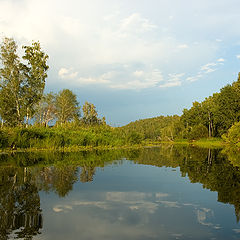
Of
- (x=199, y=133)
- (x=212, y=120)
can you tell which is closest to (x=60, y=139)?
(x=199, y=133)

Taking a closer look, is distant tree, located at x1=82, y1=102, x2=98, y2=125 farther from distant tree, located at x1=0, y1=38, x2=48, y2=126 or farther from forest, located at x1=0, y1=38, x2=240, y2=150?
distant tree, located at x1=0, y1=38, x2=48, y2=126

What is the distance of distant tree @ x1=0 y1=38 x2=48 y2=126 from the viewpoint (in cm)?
3238

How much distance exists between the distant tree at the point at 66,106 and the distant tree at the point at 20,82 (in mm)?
17054

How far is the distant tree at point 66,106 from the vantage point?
56.8m

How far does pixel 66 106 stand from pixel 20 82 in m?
23.8

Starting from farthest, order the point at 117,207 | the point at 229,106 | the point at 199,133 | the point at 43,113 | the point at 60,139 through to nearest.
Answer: the point at 199,133 → the point at 43,113 → the point at 229,106 → the point at 60,139 → the point at 117,207

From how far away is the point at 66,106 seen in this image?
58.7 meters

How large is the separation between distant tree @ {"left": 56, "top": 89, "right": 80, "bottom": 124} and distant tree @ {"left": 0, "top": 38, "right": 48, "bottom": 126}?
17054mm

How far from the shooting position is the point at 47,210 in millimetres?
5184

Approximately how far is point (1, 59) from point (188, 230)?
35.1 meters

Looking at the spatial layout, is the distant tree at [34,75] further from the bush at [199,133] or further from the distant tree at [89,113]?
the bush at [199,133]

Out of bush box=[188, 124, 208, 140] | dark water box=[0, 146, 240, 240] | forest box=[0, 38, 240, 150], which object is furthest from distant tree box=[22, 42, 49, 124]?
bush box=[188, 124, 208, 140]

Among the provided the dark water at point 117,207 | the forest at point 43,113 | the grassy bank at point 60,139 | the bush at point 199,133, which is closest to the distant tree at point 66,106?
the forest at point 43,113

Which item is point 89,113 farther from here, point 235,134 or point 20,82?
point 235,134
